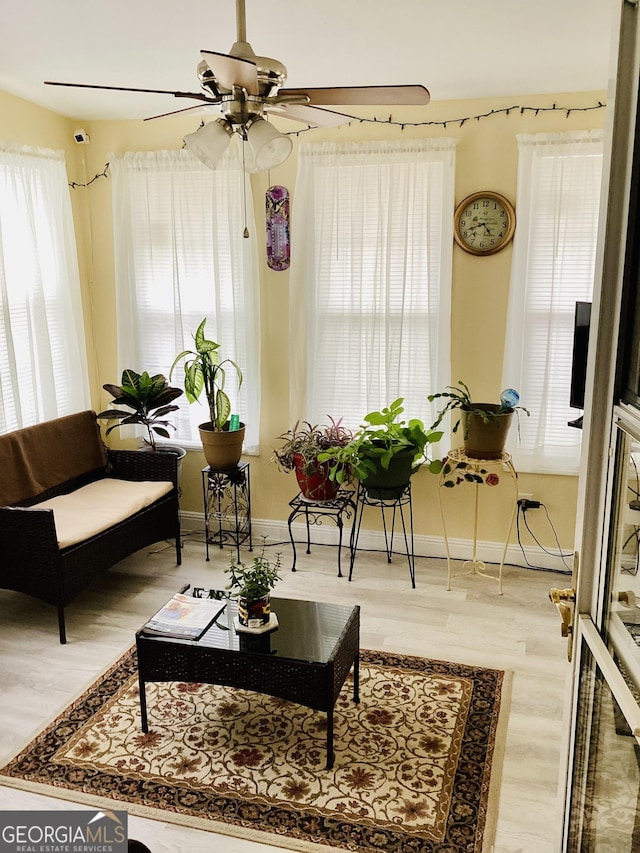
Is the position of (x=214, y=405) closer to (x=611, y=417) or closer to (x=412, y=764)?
(x=412, y=764)

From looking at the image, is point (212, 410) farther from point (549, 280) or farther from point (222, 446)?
point (549, 280)

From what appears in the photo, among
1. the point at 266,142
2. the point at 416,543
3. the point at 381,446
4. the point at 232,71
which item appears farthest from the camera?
the point at 416,543

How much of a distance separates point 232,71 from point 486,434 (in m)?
2.31

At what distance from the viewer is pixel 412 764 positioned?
2490 mm

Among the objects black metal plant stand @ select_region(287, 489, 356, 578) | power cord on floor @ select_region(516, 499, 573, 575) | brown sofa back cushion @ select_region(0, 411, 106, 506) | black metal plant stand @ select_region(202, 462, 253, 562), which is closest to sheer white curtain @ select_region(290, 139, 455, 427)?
black metal plant stand @ select_region(287, 489, 356, 578)

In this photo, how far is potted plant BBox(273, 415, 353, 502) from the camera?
3.97m

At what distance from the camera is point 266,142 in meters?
2.09

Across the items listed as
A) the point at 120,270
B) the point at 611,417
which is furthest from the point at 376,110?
the point at 611,417

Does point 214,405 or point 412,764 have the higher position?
point 214,405

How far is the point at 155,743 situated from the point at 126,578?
1541mm

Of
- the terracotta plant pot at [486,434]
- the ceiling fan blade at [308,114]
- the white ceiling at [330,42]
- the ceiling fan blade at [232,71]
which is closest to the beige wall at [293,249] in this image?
the white ceiling at [330,42]

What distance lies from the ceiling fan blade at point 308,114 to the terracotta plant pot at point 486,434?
1.73 meters

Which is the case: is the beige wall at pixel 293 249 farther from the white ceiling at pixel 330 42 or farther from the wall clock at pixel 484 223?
the white ceiling at pixel 330 42

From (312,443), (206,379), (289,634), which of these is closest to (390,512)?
(312,443)
